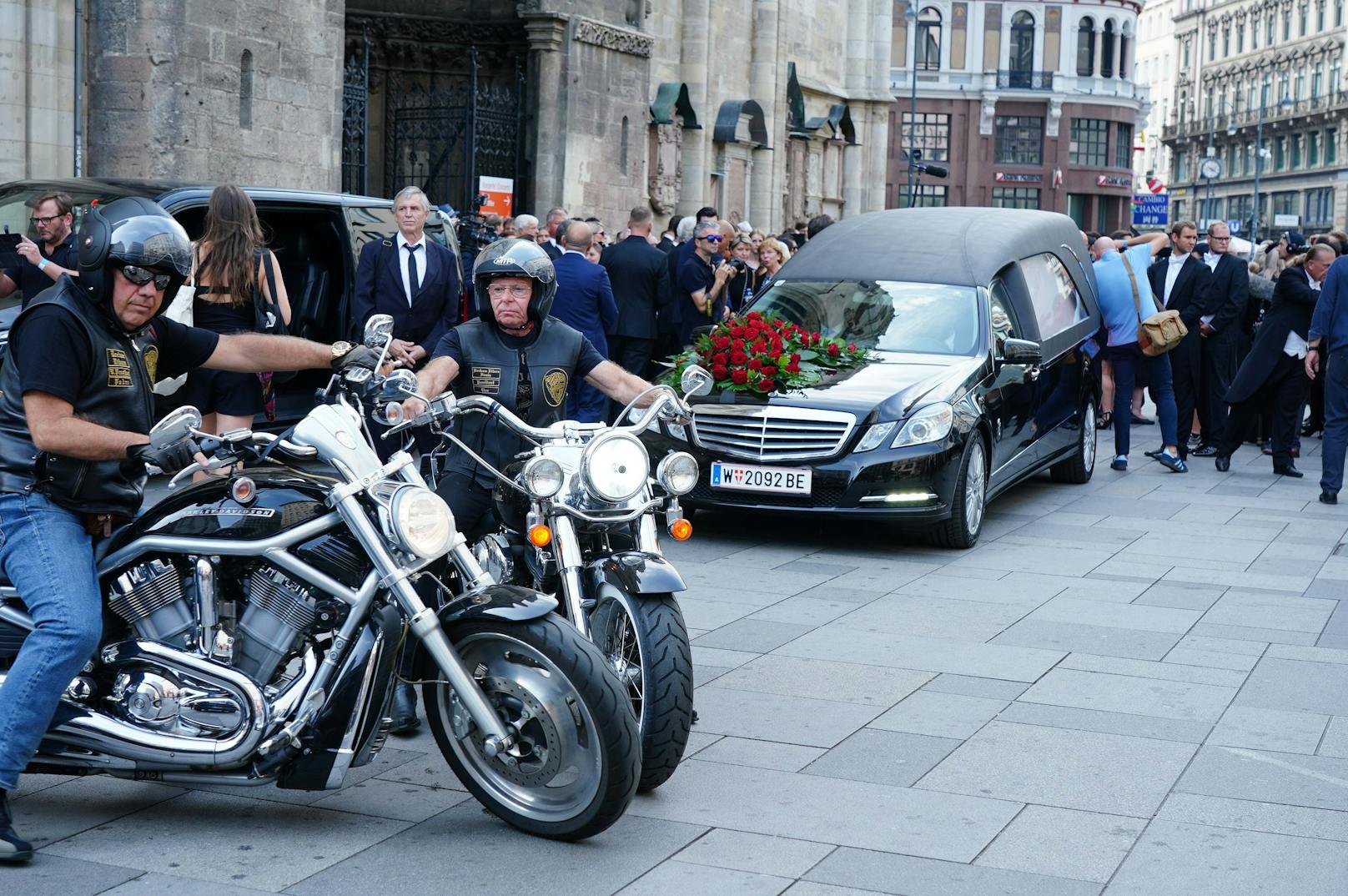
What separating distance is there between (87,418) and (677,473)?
5.66ft

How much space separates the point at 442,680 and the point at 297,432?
0.78m

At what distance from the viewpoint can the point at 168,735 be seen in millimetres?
4613

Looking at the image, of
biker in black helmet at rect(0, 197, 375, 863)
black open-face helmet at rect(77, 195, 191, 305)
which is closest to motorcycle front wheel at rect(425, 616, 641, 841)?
biker in black helmet at rect(0, 197, 375, 863)

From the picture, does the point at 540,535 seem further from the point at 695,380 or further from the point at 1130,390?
the point at 1130,390

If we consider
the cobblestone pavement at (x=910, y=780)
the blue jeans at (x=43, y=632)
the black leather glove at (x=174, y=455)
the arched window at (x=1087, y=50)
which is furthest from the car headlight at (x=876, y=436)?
the arched window at (x=1087, y=50)

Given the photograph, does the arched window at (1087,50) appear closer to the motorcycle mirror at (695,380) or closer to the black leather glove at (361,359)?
the motorcycle mirror at (695,380)

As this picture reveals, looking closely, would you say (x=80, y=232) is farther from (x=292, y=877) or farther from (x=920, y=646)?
(x=920, y=646)

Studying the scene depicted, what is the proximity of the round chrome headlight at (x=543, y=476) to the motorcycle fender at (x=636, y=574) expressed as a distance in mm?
322

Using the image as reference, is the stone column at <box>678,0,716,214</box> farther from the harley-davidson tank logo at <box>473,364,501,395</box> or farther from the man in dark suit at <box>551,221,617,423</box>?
the harley-davidson tank logo at <box>473,364,501,395</box>

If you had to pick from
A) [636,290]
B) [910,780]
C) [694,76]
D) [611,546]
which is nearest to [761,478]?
[611,546]

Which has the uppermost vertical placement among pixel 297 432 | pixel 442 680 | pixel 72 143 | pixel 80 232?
pixel 72 143

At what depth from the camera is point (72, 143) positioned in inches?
670

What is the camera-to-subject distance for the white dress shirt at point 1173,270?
1628 cm

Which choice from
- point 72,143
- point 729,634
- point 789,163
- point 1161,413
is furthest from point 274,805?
point 789,163
